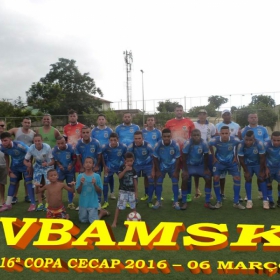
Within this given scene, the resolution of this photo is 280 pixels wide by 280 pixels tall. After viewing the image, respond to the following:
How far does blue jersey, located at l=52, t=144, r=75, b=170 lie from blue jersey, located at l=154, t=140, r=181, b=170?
1.64m

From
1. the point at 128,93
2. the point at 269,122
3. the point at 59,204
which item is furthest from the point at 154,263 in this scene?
the point at 128,93

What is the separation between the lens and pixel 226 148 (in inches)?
220

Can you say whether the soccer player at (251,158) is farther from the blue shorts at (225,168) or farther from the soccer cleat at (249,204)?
the blue shorts at (225,168)

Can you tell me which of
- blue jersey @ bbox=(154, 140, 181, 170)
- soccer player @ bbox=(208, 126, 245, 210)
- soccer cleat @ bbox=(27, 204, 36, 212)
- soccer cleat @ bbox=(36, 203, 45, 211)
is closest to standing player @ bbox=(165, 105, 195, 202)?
blue jersey @ bbox=(154, 140, 181, 170)

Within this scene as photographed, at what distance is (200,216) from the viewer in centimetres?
512

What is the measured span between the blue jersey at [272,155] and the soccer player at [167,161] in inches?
64.2

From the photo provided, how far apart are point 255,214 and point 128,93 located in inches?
1390

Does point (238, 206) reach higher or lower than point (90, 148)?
lower

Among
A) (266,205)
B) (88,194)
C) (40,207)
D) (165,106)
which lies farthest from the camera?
(165,106)

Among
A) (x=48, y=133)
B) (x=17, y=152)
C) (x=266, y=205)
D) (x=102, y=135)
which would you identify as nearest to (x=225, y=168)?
(x=266, y=205)

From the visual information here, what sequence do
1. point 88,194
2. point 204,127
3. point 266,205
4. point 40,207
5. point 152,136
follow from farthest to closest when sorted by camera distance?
point 152,136 < point 204,127 < point 40,207 < point 266,205 < point 88,194

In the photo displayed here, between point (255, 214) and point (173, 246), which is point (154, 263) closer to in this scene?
point (173, 246)

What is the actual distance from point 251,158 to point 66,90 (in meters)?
37.6

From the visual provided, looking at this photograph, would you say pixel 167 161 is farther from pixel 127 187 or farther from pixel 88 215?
pixel 88 215
